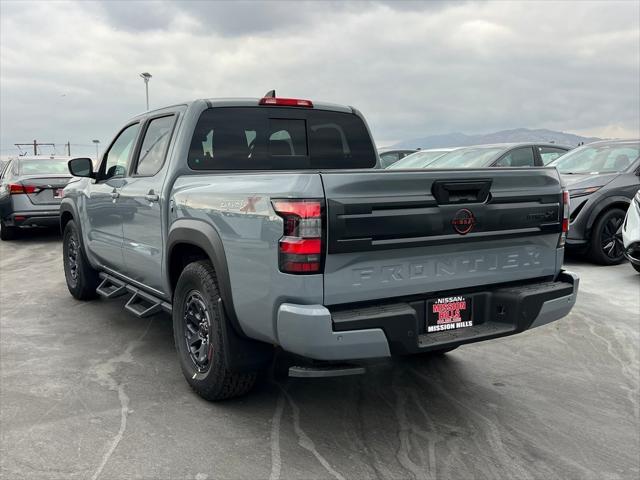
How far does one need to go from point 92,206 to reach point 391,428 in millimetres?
3671

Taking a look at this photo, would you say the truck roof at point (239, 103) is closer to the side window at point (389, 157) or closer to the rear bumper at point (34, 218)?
the rear bumper at point (34, 218)

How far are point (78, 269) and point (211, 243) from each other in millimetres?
3451

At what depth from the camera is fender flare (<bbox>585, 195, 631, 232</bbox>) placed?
26.7 feet

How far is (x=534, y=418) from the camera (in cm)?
364

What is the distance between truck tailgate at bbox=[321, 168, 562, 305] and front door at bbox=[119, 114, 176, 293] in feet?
5.69

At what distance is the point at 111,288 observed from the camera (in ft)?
18.2

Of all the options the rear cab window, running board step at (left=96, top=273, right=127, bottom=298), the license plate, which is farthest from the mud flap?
running board step at (left=96, top=273, right=127, bottom=298)

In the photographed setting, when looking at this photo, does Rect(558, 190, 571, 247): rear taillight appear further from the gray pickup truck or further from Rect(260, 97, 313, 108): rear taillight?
Rect(260, 97, 313, 108): rear taillight

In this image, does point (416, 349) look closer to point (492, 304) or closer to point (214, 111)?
point (492, 304)

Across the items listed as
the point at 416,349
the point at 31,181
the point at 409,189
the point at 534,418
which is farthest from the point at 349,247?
the point at 31,181

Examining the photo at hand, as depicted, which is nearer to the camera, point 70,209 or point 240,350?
point 240,350

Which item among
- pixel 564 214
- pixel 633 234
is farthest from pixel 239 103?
pixel 633 234

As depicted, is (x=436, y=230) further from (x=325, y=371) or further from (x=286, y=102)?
(x=286, y=102)

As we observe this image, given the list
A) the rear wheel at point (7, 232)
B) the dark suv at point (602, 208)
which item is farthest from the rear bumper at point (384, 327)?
the rear wheel at point (7, 232)
